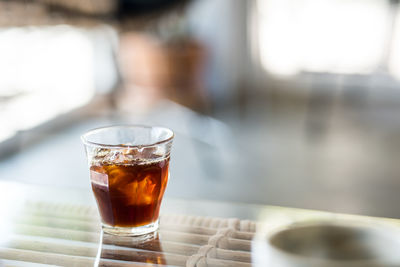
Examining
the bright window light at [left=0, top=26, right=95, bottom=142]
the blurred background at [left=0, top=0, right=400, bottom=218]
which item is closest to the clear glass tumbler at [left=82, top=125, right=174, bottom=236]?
the blurred background at [left=0, top=0, right=400, bottom=218]

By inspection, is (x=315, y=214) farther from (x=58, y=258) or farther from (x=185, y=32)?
(x=185, y=32)

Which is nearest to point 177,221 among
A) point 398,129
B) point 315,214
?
point 315,214

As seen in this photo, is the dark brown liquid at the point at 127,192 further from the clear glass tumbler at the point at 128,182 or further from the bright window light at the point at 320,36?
the bright window light at the point at 320,36

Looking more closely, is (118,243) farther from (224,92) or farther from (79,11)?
(224,92)

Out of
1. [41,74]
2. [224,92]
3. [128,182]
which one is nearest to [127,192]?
[128,182]

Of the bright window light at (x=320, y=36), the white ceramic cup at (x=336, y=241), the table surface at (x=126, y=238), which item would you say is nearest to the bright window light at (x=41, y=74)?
the bright window light at (x=320, y=36)

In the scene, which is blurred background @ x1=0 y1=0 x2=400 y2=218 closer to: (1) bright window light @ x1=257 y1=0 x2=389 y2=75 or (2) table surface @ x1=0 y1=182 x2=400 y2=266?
(1) bright window light @ x1=257 y1=0 x2=389 y2=75
